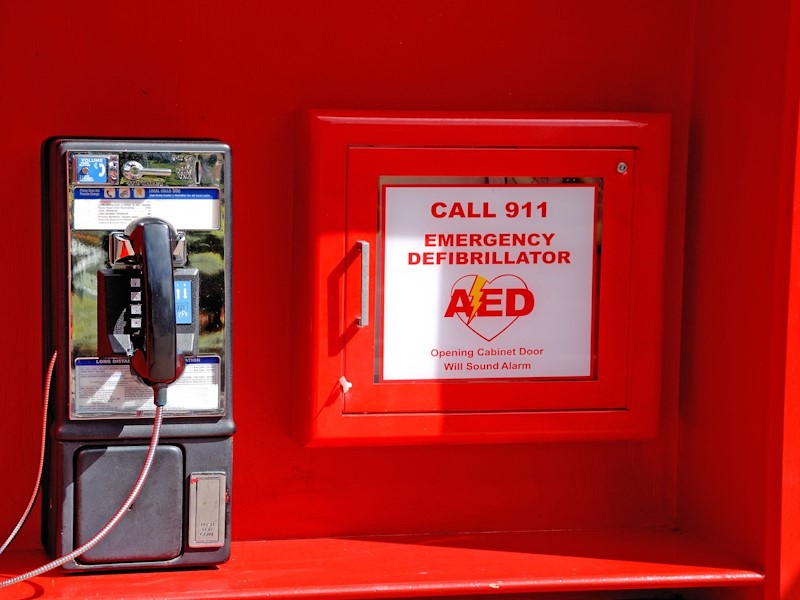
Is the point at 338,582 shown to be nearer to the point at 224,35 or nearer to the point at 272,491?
the point at 272,491

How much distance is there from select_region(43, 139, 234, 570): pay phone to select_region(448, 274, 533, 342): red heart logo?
1.54 ft

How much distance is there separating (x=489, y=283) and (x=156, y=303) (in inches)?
25.8

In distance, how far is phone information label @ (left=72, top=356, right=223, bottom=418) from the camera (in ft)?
6.19

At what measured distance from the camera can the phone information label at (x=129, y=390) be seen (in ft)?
6.19

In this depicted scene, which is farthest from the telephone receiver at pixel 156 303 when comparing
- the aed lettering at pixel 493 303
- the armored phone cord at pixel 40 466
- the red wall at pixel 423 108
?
the aed lettering at pixel 493 303

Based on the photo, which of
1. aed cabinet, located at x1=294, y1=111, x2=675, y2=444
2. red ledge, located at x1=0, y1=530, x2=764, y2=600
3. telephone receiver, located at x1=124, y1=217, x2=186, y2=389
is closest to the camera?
telephone receiver, located at x1=124, y1=217, x2=186, y2=389

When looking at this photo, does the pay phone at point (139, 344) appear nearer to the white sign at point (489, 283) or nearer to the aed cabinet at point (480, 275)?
the aed cabinet at point (480, 275)

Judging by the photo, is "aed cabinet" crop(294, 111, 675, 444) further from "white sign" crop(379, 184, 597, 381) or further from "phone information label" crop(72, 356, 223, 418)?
"phone information label" crop(72, 356, 223, 418)

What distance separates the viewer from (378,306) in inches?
82.4

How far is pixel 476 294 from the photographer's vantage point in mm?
2133

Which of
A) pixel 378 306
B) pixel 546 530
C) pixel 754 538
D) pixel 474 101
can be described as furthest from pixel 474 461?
pixel 474 101

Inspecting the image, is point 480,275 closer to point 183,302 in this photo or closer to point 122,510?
point 183,302

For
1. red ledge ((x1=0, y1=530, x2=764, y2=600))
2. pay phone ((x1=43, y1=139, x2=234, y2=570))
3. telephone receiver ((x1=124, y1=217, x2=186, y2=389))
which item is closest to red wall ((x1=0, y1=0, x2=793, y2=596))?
red ledge ((x1=0, y1=530, x2=764, y2=600))

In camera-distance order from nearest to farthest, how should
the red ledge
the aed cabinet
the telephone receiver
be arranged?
the telephone receiver < the red ledge < the aed cabinet
